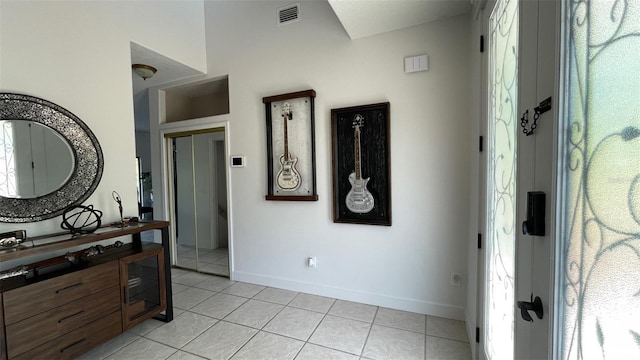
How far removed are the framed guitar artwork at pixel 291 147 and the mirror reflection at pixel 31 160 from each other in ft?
5.64

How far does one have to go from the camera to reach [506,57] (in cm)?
120

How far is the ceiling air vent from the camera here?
8.98ft

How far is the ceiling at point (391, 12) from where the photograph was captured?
6.43 ft

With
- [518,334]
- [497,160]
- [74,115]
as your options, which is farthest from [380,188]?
[74,115]

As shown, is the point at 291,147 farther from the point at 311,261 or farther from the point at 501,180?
the point at 501,180

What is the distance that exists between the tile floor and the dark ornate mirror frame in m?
1.96

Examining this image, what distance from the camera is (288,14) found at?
2.78 meters

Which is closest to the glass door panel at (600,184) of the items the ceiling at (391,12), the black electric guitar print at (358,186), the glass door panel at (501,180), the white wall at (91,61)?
the glass door panel at (501,180)

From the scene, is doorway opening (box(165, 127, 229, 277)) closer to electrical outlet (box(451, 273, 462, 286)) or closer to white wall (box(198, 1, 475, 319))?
white wall (box(198, 1, 475, 319))

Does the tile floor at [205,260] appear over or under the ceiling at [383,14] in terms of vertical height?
under

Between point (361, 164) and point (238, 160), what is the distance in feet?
5.14

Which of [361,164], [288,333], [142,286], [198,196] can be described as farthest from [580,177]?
[198,196]

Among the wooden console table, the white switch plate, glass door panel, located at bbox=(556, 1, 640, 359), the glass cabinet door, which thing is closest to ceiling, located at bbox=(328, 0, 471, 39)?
the white switch plate

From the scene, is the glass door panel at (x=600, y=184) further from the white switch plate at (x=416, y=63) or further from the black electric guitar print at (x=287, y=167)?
the black electric guitar print at (x=287, y=167)
